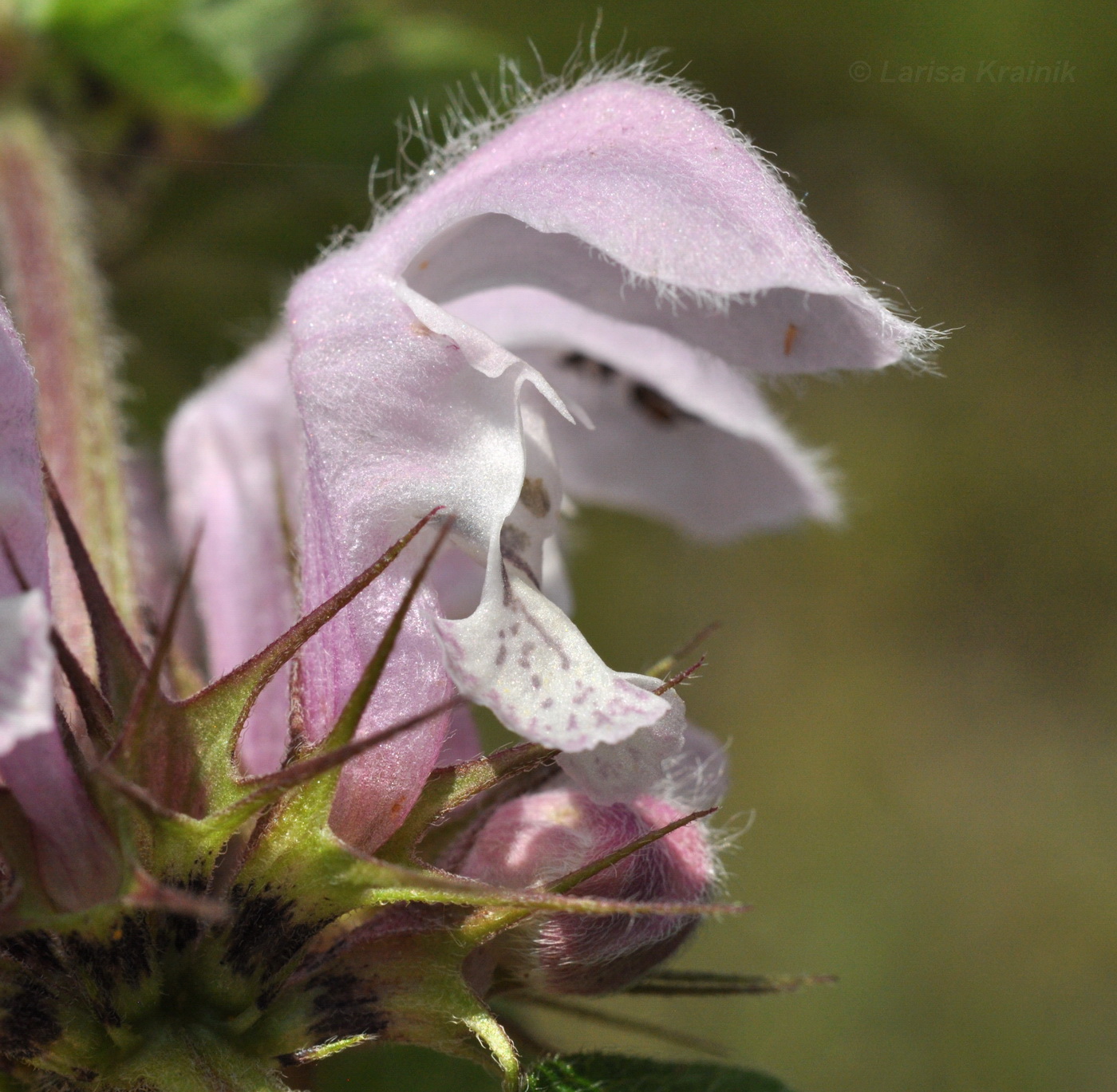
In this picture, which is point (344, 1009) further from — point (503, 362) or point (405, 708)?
point (503, 362)

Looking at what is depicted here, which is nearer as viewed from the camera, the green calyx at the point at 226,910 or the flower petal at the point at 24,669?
the flower petal at the point at 24,669

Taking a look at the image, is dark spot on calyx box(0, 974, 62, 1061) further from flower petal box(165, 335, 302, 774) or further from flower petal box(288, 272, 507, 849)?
flower petal box(165, 335, 302, 774)

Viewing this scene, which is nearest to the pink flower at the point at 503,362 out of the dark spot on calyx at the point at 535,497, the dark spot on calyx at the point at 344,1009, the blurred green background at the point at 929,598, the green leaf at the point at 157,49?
the dark spot on calyx at the point at 535,497

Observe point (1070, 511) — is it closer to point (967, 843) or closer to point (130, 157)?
point (967, 843)

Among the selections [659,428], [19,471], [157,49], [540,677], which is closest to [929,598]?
[659,428]

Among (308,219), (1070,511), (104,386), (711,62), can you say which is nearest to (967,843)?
(1070,511)

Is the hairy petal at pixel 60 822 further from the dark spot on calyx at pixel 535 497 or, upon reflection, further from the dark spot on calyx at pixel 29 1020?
the dark spot on calyx at pixel 535 497

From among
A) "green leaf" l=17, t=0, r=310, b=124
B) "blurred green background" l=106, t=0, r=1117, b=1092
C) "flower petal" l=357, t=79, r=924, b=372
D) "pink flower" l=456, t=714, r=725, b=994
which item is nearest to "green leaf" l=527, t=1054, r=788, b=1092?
"pink flower" l=456, t=714, r=725, b=994
